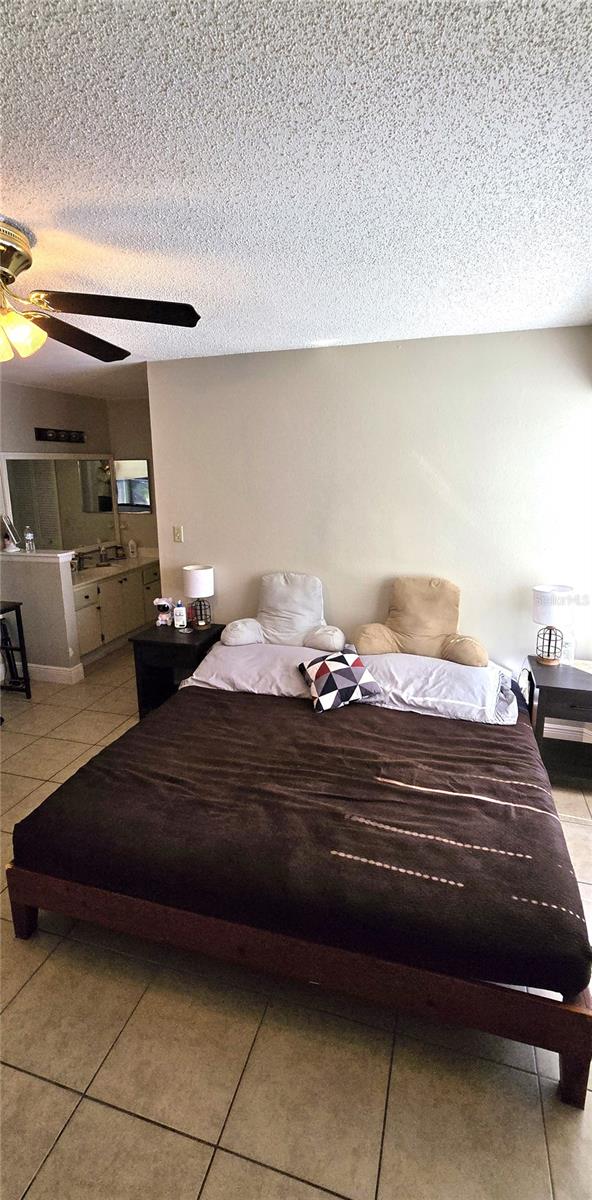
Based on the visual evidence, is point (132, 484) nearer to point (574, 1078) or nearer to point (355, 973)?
point (355, 973)

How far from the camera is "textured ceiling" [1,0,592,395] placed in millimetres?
937

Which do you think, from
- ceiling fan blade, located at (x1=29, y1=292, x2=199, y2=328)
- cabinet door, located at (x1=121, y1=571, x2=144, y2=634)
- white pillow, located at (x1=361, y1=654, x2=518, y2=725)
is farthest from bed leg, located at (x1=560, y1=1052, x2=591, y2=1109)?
cabinet door, located at (x1=121, y1=571, x2=144, y2=634)

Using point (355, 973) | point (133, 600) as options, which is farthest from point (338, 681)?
point (133, 600)

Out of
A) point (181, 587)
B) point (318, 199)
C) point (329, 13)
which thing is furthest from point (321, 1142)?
point (181, 587)

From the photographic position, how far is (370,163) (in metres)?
1.33

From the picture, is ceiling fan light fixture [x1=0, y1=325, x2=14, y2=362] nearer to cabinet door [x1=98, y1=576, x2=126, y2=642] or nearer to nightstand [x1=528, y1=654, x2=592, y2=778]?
nightstand [x1=528, y1=654, x2=592, y2=778]

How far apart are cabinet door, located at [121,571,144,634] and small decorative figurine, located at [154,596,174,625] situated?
4.86 ft

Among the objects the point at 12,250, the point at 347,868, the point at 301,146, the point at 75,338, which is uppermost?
the point at 301,146

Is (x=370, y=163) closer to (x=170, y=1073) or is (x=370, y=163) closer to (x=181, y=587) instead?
(x=170, y=1073)

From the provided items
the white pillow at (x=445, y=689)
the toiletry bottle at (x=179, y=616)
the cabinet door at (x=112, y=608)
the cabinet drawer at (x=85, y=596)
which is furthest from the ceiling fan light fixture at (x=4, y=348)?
the cabinet door at (x=112, y=608)

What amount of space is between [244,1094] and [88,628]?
3674 mm

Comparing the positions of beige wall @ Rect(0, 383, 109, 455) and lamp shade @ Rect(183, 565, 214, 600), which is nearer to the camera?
lamp shade @ Rect(183, 565, 214, 600)

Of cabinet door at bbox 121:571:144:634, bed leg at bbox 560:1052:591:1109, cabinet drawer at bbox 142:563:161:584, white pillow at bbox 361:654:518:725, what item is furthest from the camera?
cabinet drawer at bbox 142:563:161:584

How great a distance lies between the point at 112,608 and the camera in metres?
4.86
